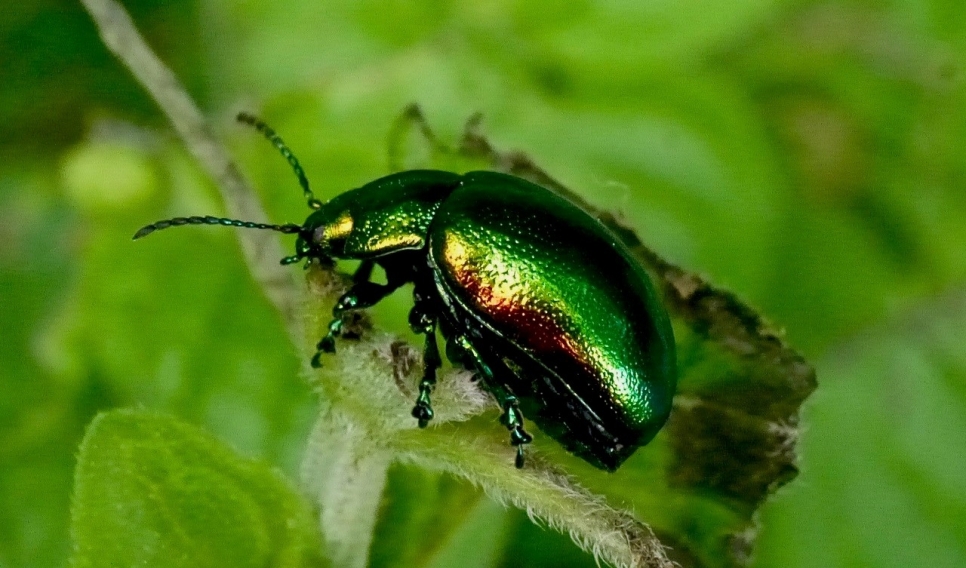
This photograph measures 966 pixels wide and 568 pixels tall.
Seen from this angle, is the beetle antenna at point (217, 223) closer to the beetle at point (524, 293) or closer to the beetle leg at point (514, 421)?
the beetle at point (524, 293)

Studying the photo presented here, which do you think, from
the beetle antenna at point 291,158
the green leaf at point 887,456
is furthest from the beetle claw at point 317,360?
the green leaf at point 887,456

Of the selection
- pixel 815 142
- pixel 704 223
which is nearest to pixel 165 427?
pixel 704 223

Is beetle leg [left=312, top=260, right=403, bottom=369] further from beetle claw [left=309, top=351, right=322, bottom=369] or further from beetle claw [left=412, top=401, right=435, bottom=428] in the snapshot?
beetle claw [left=412, top=401, right=435, bottom=428]

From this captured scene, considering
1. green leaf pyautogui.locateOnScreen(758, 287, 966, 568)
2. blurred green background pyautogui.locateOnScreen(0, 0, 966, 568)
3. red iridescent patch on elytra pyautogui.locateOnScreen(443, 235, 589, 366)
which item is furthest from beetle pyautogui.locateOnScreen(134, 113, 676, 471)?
green leaf pyautogui.locateOnScreen(758, 287, 966, 568)

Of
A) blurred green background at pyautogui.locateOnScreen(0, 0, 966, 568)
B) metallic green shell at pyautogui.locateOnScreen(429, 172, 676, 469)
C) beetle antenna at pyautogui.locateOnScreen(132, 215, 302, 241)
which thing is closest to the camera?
metallic green shell at pyautogui.locateOnScreen(429, 172, 676, 469)

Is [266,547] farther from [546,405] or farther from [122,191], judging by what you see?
[122,191]

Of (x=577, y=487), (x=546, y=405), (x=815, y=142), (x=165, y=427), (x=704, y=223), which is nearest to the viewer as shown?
(x=577, y=487)

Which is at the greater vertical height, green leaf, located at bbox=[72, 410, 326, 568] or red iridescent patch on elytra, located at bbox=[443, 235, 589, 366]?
red iridescent patch on elytra, located at bbox=[443, 235, 589, 366]
